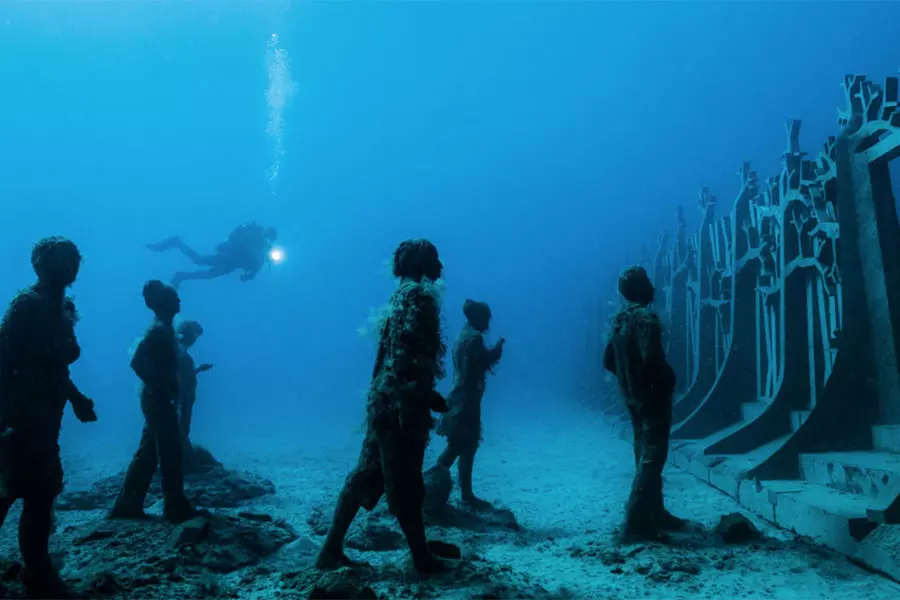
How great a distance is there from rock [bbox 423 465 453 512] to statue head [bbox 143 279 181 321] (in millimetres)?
3545

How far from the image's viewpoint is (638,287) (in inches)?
213

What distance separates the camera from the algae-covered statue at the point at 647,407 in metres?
5.05

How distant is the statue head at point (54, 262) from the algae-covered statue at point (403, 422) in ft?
7.97

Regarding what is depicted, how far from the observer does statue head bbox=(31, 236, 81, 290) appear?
395 centimetres

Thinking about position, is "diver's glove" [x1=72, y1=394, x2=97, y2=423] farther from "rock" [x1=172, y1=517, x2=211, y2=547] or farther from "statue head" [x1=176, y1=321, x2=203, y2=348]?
"statue head" [x1=176, y1=321, x2=203, y2=348]

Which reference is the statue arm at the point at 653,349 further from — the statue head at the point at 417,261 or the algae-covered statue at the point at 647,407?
the statue head at the point at 417,261

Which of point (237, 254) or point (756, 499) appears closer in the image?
point (756, 499)

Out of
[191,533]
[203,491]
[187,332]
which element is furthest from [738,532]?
[187,332]

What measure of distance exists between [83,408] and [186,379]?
476 cm

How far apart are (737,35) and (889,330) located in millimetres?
188342

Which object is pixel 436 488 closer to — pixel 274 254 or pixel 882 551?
pixel 882 551

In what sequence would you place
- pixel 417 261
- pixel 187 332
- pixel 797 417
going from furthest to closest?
pixel 187 332 → pixel 797 417 → pixel 417 261

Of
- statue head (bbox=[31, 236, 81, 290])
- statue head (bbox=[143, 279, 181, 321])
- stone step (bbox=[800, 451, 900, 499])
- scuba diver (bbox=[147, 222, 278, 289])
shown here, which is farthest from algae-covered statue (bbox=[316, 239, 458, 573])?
scuba diver (bbox=[147, 222, 278, 289])

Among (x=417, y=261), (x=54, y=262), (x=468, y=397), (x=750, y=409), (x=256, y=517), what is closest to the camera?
(x=54, y=262)
